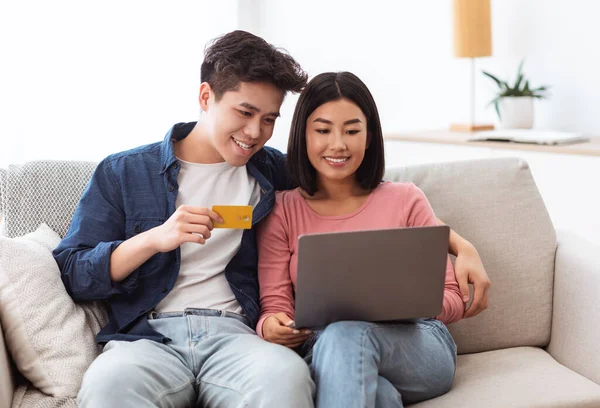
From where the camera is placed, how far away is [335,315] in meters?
1.55

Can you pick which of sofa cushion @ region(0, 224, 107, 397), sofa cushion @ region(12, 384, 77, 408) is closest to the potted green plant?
sofa cushion @ region(0, 224, 107, 397)

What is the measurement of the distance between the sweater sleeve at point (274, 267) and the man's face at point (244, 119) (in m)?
0.16

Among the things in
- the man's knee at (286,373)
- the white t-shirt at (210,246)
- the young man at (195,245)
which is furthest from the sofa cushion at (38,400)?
the man's knee at (286,373)

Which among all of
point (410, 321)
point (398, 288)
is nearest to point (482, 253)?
point (410, 321)

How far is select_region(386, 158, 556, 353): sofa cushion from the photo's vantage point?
1.94 m

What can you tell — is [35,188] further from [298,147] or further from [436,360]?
[436,360]

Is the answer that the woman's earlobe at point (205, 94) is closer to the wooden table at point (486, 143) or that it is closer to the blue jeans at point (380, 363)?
the blue jeans at point (380, 363)

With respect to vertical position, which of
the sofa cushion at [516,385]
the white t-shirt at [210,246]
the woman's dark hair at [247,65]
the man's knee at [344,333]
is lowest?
the sofa cushion at [516,385]

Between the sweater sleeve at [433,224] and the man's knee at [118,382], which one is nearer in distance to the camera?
the man's knee at [118,382]

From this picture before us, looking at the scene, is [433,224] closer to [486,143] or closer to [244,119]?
[244,119]

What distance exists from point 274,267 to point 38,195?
0.61 meters

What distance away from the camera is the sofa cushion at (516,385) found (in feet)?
5.21

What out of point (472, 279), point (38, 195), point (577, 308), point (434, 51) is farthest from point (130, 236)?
point (434, 51)

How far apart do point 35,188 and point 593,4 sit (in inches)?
94.1
